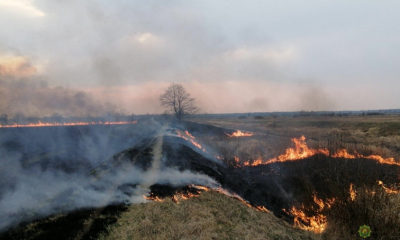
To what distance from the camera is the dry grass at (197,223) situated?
804 centimetres

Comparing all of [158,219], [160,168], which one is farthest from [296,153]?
[158,219]

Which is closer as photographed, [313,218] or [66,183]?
[313,218]

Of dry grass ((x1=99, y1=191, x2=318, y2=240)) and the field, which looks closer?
dry grass ((x1=99, y1=191, x2=318, y2=240))

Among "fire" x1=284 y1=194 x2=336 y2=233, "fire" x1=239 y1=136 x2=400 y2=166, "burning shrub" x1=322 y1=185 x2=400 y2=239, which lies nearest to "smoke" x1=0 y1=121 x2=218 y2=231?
"fire" x1=284 y1=194 x2=336 y2=233

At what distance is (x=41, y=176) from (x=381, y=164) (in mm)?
24108

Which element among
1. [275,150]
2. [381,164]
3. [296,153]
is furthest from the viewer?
[275,150]

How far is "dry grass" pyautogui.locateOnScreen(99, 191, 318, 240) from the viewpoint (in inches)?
316

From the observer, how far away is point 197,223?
870cm

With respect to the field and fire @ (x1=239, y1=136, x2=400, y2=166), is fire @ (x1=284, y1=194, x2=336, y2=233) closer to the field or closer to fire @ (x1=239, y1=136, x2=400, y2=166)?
the field

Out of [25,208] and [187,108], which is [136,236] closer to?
[25,208]

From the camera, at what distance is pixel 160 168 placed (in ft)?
55.8

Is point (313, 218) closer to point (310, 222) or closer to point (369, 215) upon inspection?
point (310, 222)

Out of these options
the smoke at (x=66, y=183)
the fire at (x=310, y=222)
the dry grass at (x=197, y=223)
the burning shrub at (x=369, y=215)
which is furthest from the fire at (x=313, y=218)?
the smoke at (x=66, y=183)

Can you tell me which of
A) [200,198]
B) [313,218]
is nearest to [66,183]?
[200,198]
